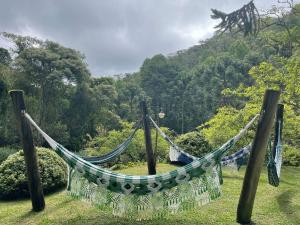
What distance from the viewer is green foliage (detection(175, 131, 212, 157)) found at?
10133 mm

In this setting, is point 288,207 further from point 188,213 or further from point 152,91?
point 152,91

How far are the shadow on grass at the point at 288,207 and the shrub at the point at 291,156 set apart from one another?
113 inches

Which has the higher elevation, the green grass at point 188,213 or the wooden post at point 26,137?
the wooden post at point 26,137

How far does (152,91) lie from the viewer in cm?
4025

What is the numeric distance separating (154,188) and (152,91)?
3649cm

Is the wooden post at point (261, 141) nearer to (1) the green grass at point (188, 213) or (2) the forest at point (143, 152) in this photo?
(2) the forest at point (143, 152)

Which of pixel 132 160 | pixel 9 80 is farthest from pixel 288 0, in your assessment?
pixel 9 80

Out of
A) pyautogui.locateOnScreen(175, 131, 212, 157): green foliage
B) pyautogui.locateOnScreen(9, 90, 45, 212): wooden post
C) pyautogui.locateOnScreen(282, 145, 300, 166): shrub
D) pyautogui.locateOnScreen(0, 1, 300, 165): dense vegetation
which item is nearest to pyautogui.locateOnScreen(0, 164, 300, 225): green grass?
pyautogui.locateOnScreen(9, 90, 45, 212): wooden post

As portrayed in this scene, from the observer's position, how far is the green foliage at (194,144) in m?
10.1

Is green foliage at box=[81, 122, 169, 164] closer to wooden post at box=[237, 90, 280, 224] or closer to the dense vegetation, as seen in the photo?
the dense vegetation

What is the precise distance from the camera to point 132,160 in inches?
427

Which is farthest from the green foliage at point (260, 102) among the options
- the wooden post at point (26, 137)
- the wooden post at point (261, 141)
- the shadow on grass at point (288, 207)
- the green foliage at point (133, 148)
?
the wooden post at point (26, 137)

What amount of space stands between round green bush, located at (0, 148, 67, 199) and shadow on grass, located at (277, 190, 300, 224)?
389 centimetres

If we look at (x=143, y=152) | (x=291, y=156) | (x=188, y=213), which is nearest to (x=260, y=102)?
(x=291, y=156)
